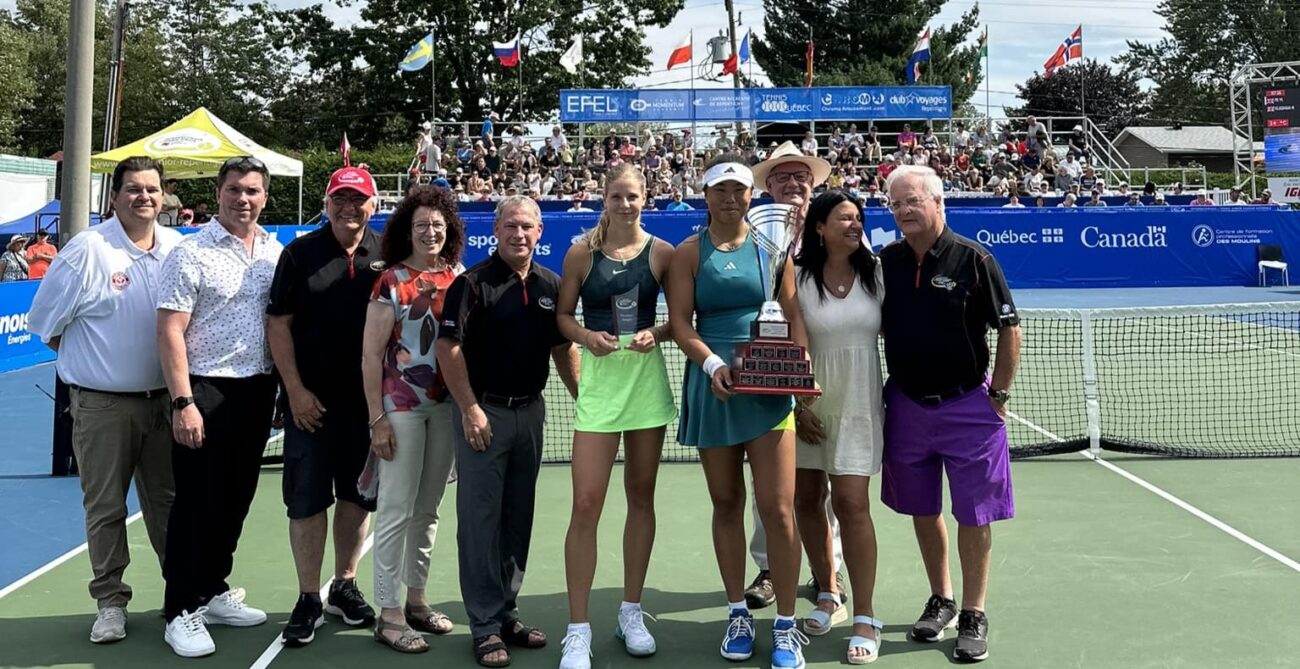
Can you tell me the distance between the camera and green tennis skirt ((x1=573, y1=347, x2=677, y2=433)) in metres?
4.43

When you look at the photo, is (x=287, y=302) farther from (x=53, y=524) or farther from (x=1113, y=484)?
(x=1113, y=484)

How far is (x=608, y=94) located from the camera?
3009 centimetres

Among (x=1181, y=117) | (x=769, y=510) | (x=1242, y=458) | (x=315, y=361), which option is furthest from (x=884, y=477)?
(x=1181, y=117)

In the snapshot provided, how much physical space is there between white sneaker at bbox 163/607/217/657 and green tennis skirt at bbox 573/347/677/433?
190 centimetres

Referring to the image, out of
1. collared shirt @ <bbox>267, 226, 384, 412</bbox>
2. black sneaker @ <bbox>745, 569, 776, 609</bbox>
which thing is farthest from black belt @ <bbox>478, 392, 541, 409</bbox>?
black sneaker @ <bbox>745, 569, 776, 609</bbox>

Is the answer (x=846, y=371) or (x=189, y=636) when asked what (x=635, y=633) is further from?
(x=189, y=636)

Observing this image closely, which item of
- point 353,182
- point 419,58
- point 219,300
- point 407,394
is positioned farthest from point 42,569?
point 419,58

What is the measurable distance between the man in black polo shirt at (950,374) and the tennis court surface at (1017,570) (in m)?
0.60

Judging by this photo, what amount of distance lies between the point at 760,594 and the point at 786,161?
2.14 metres

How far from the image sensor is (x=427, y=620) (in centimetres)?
495

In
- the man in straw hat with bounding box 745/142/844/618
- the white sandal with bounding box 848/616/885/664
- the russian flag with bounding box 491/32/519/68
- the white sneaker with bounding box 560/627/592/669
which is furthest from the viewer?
the russian flag with bounding box 491/32/519/68

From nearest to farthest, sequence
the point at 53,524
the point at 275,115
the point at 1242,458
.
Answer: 1. the point at 53,524
2. the point at 1242,458
3. the point at 275,115

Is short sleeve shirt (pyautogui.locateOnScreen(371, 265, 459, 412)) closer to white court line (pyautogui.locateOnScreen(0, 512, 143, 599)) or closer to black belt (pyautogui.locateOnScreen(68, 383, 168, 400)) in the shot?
black belt (pyautogui.locateOnScreen(68, 383, 168, 400))

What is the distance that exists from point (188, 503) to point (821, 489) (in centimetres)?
281
